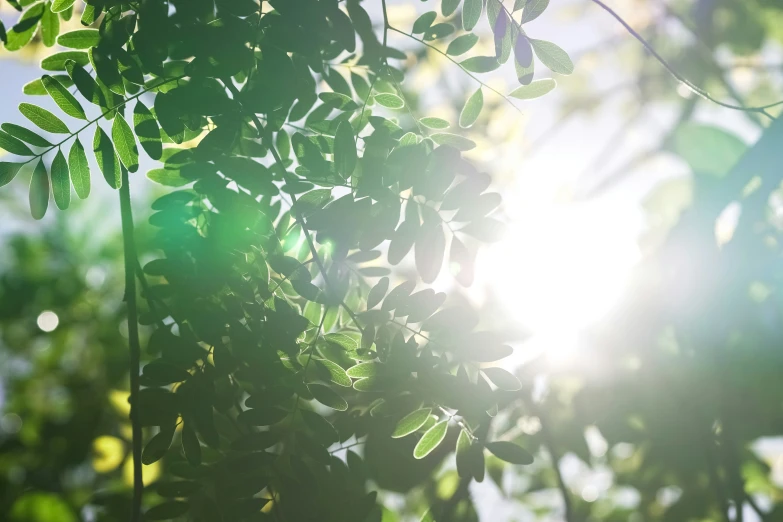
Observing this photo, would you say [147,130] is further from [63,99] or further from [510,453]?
[510,453]

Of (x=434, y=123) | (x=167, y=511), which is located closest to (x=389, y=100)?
(x=434, y=123)

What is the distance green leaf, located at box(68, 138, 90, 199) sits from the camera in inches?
51.3

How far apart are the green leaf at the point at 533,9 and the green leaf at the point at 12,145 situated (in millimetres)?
1088

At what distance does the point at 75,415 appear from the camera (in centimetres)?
405

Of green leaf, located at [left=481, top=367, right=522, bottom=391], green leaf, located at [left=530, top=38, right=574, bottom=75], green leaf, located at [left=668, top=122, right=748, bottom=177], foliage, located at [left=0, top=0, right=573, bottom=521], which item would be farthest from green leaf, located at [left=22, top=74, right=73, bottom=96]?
green leaf, located at [left=668, top=122, right=748, bottom=177]

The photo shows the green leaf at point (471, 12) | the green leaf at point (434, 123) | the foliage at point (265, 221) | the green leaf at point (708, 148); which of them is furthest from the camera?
the green leaf at point (708, 148)

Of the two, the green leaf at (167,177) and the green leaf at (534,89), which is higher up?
the green leaf at (534,89)

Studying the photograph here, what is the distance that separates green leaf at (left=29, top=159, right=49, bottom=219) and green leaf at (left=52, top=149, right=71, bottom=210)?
0.06 ft

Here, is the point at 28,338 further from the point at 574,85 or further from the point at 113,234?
the point at 574,85

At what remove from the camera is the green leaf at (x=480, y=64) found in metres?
1.32

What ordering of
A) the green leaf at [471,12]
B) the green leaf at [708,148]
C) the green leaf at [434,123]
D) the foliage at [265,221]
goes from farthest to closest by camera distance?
the green leaf at [708,148] → the green leaf at [434,123] → the green leaf at [471,12] → the foliage at [265,221]

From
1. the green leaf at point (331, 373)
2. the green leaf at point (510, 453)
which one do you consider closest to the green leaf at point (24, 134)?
the green leaf at point (331, 373)

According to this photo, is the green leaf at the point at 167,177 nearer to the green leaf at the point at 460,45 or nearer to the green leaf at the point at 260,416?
the green leaf at the point at 260,416

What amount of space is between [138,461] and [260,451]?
10.5 inches
